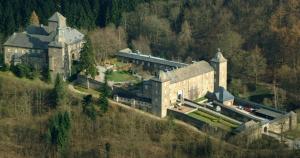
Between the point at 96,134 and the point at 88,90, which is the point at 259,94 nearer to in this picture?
the point at 88,90

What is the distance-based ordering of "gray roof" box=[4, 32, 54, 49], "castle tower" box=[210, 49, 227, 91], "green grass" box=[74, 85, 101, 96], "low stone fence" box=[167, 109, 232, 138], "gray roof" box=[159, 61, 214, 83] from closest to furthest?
"low stone fence" box=[167, 109, 232, 138] < "gray roof" box=[159, 61, 214, 83] < "green grass" box=[74, 85, 101, 96] < "castle tower" box=[210, 49, 227, 91] < "gray roof" box=[4, 32, 54, 49]

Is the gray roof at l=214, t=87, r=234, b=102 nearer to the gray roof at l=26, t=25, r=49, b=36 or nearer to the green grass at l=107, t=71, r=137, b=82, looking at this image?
the green grass at l=107, t=71, r=137, b=82

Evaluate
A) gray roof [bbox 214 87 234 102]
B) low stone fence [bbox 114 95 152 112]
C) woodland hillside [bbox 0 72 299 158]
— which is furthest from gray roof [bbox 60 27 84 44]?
gray roof [bbox 214 87 234 102]

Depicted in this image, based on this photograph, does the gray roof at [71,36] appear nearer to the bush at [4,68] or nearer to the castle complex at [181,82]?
the bush at [4,68]

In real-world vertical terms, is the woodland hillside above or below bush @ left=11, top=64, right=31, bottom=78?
below

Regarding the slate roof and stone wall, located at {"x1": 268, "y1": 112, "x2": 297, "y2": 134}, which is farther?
the slate roof

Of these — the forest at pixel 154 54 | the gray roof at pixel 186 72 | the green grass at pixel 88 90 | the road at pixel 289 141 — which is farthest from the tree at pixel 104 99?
the road at pixel 289 141
